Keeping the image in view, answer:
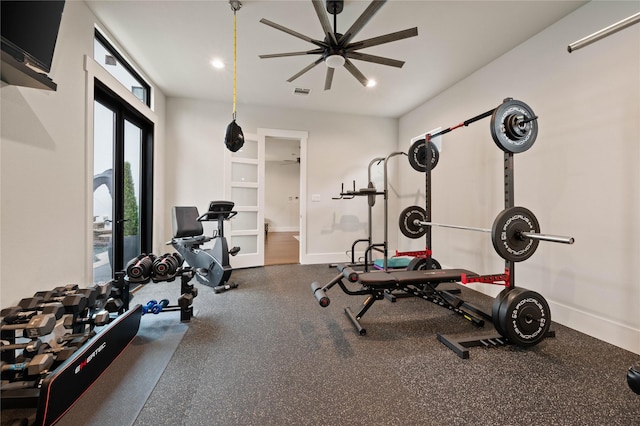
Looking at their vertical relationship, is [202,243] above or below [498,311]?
above

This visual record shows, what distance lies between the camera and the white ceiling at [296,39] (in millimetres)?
2279

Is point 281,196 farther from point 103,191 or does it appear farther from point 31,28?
point 31,28

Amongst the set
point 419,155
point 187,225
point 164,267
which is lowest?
point 164,267

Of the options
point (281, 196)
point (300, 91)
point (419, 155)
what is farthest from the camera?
point (281, 196)

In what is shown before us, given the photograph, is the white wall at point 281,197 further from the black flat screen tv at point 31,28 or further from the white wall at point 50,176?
the black flat screen tv at point 31,28

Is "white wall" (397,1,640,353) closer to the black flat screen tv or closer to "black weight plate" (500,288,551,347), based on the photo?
"black weight plate" (500,288,551,347)

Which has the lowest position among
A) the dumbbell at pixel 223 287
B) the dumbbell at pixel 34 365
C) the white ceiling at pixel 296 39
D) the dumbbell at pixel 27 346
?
the dumbbell at pixel 223 287

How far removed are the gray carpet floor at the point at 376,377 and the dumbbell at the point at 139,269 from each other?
65 centimetres

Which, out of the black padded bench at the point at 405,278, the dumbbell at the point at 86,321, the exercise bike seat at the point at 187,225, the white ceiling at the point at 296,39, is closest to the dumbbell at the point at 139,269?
the dumbbell at the point at 86,321

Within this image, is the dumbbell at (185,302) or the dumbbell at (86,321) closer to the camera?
the dumbbell at (86,321)

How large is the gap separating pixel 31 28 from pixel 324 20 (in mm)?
1854

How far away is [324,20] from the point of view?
5.90 feet

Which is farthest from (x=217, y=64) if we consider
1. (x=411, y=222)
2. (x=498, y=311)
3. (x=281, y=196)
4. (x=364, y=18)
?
(x=281, y=196)

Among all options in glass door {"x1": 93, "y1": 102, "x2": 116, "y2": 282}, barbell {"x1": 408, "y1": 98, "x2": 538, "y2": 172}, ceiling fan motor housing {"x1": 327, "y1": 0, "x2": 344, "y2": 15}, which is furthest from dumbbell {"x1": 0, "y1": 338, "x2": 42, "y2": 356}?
barbell {"x1": 408, "y1": 98, "x2": 538, "y2": 172}
